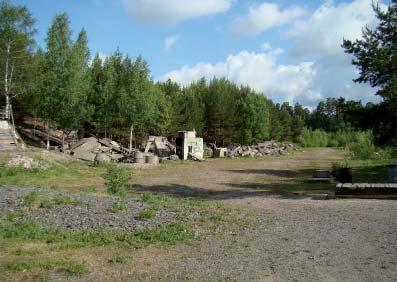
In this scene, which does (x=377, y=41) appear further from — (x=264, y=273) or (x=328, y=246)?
(x=264, y=273)

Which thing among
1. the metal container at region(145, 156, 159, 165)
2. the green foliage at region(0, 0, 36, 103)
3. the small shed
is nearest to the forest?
the green foliage at region(0, 0, 36, 103)

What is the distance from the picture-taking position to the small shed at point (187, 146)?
3834 cm

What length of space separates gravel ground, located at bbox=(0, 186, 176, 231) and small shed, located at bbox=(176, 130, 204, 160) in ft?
87.0

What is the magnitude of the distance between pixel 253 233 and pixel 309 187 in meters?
10.5

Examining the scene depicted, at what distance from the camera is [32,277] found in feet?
19.5

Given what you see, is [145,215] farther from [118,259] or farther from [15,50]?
[15,50]

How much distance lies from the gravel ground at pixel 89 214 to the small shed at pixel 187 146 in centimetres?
2652

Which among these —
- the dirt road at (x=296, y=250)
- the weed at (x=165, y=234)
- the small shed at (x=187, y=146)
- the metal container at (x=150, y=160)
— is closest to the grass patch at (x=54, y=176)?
the metal container at (x=150, y=160)

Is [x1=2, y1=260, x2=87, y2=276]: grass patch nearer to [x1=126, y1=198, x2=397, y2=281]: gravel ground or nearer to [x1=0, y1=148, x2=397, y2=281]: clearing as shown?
[x1=0, y1=148, x2=397, y2=281]: clearing

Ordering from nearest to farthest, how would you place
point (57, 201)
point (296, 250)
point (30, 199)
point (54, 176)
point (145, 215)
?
point (296, 250) < point (145, 215) < point (30, 199) < point (57, 201) < point (54, 176)

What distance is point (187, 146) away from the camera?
38.7m

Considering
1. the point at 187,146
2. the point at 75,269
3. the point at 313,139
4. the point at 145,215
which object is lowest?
the point at 75,269

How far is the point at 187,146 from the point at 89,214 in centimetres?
2872

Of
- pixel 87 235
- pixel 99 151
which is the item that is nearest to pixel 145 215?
pixel 87 235
